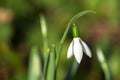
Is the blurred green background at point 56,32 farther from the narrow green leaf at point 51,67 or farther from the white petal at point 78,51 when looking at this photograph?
the white petal at point 78,51

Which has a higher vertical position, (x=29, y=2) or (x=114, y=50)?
(x=29, y=2)

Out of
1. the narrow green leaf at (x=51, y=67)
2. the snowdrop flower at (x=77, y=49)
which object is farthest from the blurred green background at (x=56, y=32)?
the snowdrop flower at (x=77, y=49)

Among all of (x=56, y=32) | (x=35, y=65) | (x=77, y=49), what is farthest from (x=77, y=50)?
(x=56, y=32)

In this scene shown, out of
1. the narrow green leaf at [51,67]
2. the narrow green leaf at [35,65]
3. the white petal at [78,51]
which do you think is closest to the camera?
the white petal at [78,51]

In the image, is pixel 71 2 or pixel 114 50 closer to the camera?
pixel 114 50

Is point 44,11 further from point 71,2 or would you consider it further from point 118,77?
point 118,77

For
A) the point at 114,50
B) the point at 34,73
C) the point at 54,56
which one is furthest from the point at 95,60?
the point at 54,56

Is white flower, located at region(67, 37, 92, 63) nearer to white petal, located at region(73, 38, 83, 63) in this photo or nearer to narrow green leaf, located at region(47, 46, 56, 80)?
white petal, located at region(73, 38, 83, 63)

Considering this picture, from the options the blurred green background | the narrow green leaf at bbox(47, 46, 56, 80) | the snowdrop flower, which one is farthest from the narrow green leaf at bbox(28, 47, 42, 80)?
the blurred green background

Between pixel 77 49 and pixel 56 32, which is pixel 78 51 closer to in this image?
pixel 77 49
